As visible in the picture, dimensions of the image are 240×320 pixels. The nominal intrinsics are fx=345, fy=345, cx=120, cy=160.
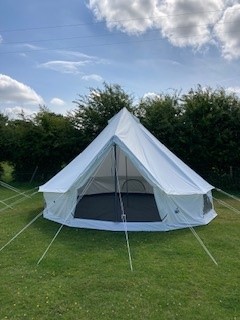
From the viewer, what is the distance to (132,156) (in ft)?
20.1

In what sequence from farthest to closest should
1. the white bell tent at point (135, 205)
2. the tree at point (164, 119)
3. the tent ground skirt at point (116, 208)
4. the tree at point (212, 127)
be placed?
the tree at point (164, 119) → the tree at point (212, 127) → the tent ground skirt at point (116, 208) → the white bell tent at point (135, 205)

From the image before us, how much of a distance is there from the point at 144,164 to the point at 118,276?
2.47m

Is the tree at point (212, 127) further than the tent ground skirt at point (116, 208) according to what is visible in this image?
Yes

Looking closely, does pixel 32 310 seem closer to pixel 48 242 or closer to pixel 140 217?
pixel 48 242

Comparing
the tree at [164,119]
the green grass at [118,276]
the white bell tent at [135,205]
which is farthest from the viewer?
the tree at [164,119]

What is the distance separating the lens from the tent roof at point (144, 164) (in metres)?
6.06

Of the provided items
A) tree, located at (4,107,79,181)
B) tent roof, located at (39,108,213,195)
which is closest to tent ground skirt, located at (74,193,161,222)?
tent roof, located at (39,108,213,195)

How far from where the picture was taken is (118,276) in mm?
4031

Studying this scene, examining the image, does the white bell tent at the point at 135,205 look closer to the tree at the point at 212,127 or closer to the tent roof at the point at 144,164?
the tent roof at the point at 144,164

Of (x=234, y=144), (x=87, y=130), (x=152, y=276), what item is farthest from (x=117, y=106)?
(x=152, y=276)

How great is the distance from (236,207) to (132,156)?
3500 mm

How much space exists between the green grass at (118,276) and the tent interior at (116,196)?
61 cm

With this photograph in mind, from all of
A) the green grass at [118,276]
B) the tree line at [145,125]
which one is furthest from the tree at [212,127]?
Answer: the green grass at [118,276]

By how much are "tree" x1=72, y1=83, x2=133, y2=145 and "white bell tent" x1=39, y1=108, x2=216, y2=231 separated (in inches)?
202
